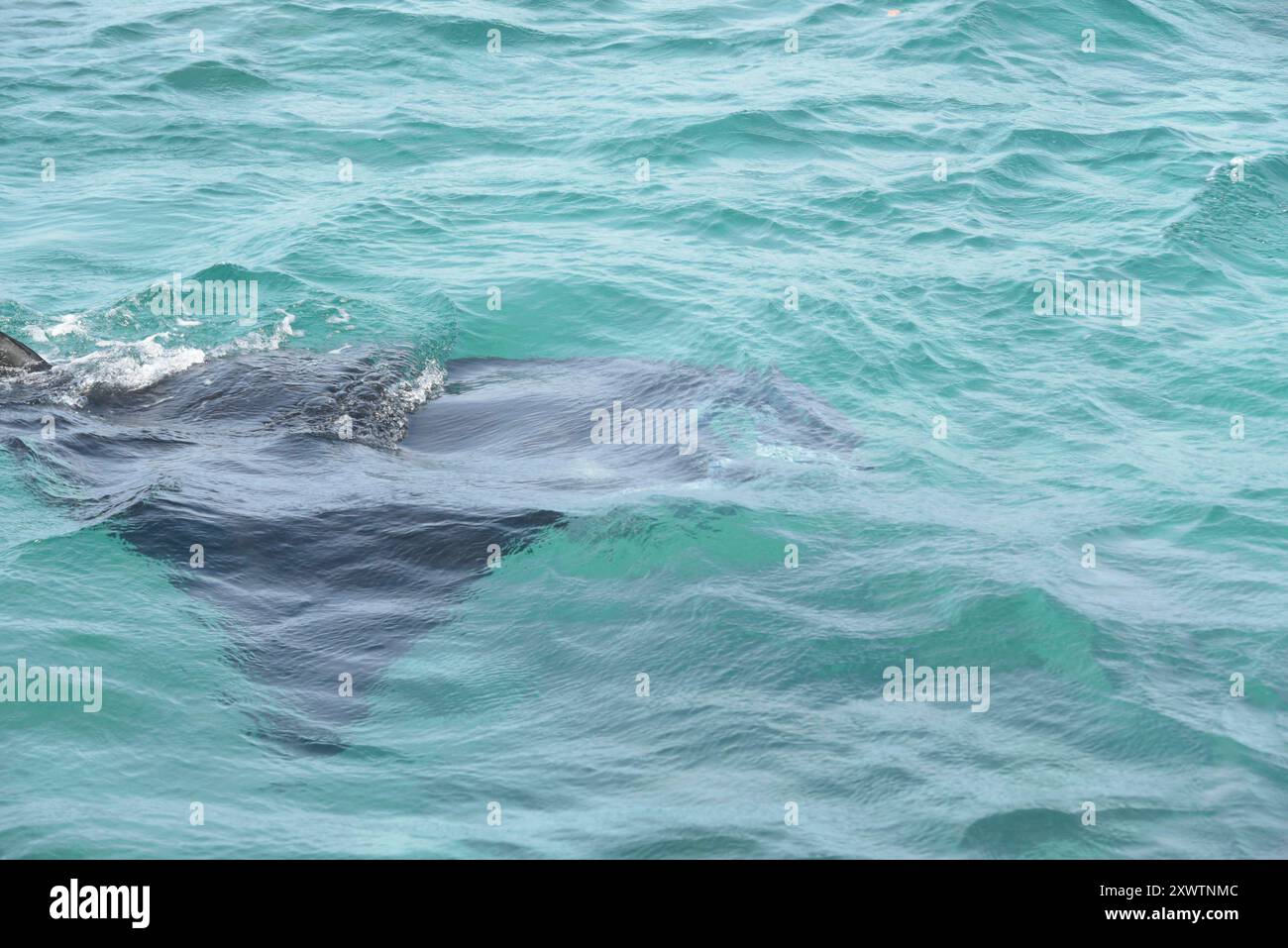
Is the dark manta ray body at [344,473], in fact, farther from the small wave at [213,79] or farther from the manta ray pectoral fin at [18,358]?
the small wave at [213,79]

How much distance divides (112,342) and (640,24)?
13936mm

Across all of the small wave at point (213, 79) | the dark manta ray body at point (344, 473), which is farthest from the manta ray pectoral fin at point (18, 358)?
the small wave at point (213, 79)

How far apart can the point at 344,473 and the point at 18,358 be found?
376 centimetres

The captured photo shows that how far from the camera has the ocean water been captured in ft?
23.7

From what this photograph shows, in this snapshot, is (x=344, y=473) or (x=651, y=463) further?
(x=651, y=463)

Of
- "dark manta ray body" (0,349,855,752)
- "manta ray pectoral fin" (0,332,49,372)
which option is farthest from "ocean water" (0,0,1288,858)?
"manta ray pectoral fin" (0,332,49,372)

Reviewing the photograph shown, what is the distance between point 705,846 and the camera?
663cm

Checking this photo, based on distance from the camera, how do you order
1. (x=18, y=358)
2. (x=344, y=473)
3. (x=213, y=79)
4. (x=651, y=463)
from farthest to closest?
1. (x=213, y=79)
2. (x=18, y=358)
3. (x=651, y=463)
4. (x=344, y=473)

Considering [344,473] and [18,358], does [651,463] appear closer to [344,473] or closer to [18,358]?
[344,473]

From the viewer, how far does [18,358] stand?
37.7ft

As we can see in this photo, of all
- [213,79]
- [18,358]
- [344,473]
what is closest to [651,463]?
[344,473]

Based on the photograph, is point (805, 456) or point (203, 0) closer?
point (805, 456)
